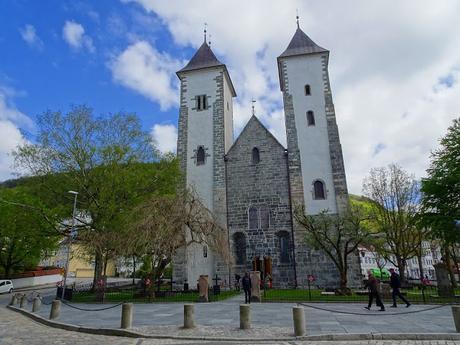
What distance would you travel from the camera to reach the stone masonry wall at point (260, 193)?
24.9 m

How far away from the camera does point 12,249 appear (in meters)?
36.2

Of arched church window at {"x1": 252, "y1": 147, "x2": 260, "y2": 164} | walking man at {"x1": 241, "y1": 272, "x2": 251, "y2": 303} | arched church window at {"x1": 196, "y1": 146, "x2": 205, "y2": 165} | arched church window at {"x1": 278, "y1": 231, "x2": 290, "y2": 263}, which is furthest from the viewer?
arched church window at {"x1": 196, "y1": 146, "x2": 205, "y2": 165}

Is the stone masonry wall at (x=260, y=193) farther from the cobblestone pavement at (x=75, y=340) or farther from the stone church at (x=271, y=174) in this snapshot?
the cobblestone pavement at (x=75, y=340)

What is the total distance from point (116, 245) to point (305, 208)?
13.5 m

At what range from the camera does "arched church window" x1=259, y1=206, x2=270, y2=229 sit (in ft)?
84.0

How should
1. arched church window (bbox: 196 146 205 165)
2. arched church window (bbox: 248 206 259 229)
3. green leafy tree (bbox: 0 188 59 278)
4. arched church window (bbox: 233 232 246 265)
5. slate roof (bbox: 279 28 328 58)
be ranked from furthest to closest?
slate roof (bbox: 279 28 328 58) → arched church window (bbox: 196 146 205 165) → arched church window (bbox: 248 206 259 229) → arched church window (bbox: 233 232 246 265) → green leafy tree (bbox: 0 188 59 278)

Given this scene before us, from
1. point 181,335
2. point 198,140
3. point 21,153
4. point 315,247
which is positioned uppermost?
point 198,140

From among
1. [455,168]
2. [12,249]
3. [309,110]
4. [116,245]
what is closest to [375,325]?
[455,168]

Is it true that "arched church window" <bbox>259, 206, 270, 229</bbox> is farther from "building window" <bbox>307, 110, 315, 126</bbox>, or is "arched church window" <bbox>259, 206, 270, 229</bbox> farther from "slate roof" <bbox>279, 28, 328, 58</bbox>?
"slate roof" <bbox>279, 28, 328, 58</bbox>

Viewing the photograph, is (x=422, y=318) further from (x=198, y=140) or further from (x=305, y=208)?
(x=198, y=140)

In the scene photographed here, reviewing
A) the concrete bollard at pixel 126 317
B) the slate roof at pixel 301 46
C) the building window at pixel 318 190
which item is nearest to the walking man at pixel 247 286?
the concrete bollard at pixel 126 317

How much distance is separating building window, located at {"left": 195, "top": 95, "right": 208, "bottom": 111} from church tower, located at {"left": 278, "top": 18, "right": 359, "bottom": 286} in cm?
703

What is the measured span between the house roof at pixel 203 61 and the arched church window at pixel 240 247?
15263mm

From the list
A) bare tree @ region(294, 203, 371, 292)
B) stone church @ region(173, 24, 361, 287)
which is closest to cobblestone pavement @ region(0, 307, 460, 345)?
bare tree @ region(294, 203, 371, 292)
